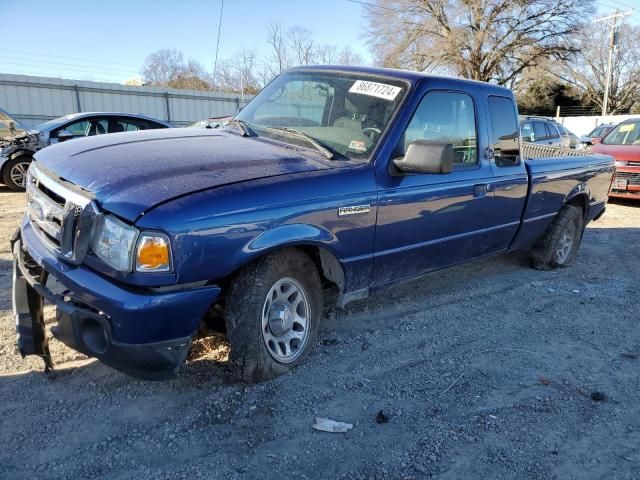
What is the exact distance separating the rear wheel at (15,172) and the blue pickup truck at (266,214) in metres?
7.04

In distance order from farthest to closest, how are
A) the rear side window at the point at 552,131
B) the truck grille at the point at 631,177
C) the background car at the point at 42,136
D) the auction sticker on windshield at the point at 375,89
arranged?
the rear side window at the point at 552,131, the truck grille at the point at 631,177, the background car at the point at 42,136, the auction sticker on windshield at the point at 375,89

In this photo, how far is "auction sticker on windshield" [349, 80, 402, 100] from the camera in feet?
12.0

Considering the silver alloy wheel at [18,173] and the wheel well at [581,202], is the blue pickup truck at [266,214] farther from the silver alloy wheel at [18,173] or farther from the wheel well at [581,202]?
the silver alloy wheel at [18,173]

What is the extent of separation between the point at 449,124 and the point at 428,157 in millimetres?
929

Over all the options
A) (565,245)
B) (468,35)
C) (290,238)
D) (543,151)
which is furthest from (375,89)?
(468,35)

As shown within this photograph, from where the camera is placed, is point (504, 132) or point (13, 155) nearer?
point (504, 132)

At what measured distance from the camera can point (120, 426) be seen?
8.82 feet

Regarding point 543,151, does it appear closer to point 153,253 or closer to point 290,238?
point 290,238

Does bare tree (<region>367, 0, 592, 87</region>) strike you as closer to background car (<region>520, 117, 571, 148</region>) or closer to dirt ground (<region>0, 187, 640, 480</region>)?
background car (<region>520, 117, 571, 148</region>)

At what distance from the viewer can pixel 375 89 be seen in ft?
12.2

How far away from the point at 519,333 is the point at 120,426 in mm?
3028

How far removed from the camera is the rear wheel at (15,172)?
9.35 metres

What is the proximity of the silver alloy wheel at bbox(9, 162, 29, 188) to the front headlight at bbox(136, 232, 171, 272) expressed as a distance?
840 centimetres

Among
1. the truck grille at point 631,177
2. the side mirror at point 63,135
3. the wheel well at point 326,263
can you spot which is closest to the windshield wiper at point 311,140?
the wheel well at point 326,263
